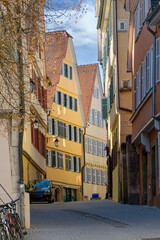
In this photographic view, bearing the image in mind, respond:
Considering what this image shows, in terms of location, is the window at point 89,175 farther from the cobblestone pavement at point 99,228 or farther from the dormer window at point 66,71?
the cobblestone pavement at point 99,228

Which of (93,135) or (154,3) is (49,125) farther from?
(154,3)

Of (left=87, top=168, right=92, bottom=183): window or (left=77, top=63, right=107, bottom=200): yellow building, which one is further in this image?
(left=77, top=63, right=107, bottom=200): yellow building

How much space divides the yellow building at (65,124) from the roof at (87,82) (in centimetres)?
373

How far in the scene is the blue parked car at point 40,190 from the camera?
3712 cm

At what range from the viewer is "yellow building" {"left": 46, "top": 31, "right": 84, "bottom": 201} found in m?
55.0

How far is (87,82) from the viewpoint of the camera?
218 ft

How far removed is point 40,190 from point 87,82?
30.3m

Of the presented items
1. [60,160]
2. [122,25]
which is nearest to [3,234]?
[122,25]

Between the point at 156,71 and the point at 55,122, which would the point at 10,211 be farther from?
the point at 55,122

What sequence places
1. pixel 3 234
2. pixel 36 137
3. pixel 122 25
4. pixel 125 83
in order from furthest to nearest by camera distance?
pixel 36 137
pixel 122 25
pixel 125 83
pixel 3 234

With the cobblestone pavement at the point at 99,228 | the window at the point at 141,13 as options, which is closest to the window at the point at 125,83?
the window at the point at 141,13

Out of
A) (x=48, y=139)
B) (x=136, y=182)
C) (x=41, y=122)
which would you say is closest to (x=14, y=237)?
(x=136, y=182)

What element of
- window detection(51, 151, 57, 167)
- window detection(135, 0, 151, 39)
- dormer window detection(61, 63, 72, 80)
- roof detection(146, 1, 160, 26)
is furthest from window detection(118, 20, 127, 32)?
dormer window detection(61, 63, 72, 80)

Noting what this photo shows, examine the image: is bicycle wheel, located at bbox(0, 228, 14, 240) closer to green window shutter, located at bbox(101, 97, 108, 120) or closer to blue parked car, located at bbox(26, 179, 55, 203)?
blue parked car, located at bbox(26, 179, 55, 203)
